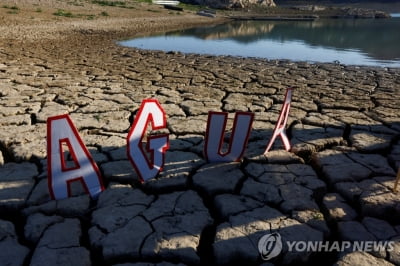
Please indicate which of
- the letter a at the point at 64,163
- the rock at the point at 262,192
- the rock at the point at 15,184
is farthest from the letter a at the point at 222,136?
the rock at the point at 15,184

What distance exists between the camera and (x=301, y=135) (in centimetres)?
312

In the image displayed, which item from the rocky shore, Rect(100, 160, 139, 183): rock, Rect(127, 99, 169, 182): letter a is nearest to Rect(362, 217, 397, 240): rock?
the rocky shore

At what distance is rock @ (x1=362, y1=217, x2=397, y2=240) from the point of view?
1852mm

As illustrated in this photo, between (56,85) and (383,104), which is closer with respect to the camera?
(383,104)

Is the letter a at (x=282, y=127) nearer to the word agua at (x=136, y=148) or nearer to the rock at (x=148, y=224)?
the word agua at (x=136, y=148)

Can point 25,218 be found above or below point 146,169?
below

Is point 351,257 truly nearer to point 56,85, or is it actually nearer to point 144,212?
point 144,212

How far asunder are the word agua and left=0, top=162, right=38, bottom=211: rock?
0.21 m

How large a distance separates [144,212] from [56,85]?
3.10 metres

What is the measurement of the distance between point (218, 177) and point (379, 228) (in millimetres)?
964

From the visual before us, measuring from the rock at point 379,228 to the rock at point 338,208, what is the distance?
3.1 inches

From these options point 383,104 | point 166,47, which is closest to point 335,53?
point 166,47

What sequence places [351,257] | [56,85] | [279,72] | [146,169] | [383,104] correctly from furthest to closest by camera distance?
[279,72] < [56,85] < [383,104] < [146,169] < [351,257]

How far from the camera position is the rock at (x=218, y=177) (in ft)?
7.39
